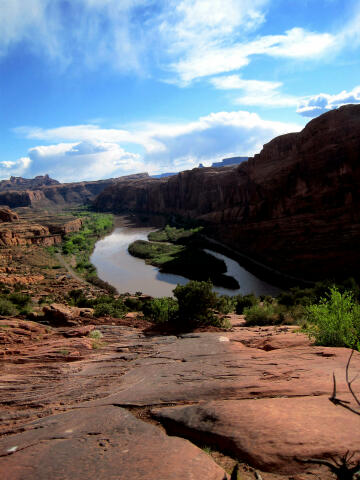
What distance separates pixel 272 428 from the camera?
4.57 metres

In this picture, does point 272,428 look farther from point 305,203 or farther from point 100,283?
point 305,203

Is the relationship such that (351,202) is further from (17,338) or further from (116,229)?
(116,229)

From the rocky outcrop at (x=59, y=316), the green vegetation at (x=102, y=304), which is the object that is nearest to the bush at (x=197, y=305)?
the green vegetation at (x=102, y=304)

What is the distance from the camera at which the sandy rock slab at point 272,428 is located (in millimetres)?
4055

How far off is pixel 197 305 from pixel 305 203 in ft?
115

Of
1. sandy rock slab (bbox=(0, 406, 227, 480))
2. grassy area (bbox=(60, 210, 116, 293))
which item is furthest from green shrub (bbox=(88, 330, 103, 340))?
grassy area (bbox=(60, 210, 116, 293))

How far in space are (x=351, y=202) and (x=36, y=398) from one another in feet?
135

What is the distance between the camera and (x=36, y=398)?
7.06 metres

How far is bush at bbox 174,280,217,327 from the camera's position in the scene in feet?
49.9

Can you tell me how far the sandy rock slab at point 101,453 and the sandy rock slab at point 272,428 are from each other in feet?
1.29

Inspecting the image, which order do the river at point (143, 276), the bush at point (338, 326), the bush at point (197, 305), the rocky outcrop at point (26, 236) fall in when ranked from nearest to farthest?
the bush at point (338, 326), the bush at point (197, 305), the river at point (143, 276), the rocky outcrop at point (26, 236)

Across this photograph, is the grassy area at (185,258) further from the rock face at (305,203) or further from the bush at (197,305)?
the bush at (197,305)

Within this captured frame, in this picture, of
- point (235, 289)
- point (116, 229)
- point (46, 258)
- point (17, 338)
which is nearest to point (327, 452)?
point (17, 338)

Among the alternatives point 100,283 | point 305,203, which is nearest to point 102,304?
point 100,283
